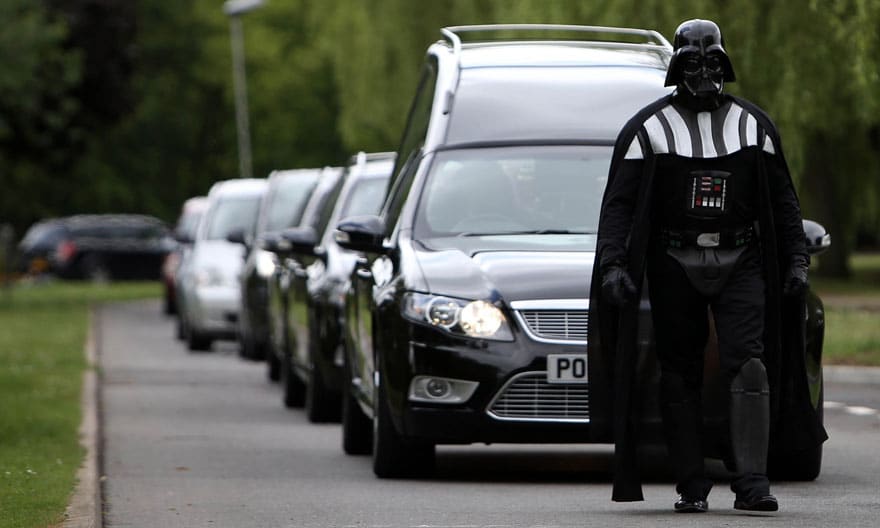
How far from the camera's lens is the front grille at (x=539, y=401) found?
10.7 meters

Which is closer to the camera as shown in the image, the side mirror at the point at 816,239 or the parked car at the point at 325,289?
the side mirror at the point at 816,239

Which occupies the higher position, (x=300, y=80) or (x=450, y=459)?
(x=450, y=459)

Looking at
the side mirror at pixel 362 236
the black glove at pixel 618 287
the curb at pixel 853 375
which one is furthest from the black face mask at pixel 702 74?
the curb at pixel 853 375

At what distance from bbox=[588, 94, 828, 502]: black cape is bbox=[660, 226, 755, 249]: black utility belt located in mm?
83

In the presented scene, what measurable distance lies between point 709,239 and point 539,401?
2.11 metres

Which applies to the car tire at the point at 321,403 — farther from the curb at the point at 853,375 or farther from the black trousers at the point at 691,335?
the black trousers at the point at 691,335

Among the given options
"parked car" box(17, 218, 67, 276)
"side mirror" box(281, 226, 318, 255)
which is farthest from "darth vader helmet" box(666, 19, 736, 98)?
"parked car" box(17, 218, 67, 276)

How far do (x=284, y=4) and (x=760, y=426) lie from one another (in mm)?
72820

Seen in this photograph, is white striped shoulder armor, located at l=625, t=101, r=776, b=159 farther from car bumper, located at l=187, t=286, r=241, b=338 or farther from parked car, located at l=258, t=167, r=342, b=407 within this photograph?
car bumper, located at l=187, t=286, r=241, b=338

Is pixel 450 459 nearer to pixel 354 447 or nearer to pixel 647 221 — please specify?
pixel 354 447

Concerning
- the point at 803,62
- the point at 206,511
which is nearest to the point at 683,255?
the point at 206,511

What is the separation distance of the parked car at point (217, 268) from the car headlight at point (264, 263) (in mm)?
3362

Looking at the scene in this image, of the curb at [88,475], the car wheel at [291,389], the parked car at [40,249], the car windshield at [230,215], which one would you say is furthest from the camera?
the parked car at [40,249]

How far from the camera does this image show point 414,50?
39.7m
